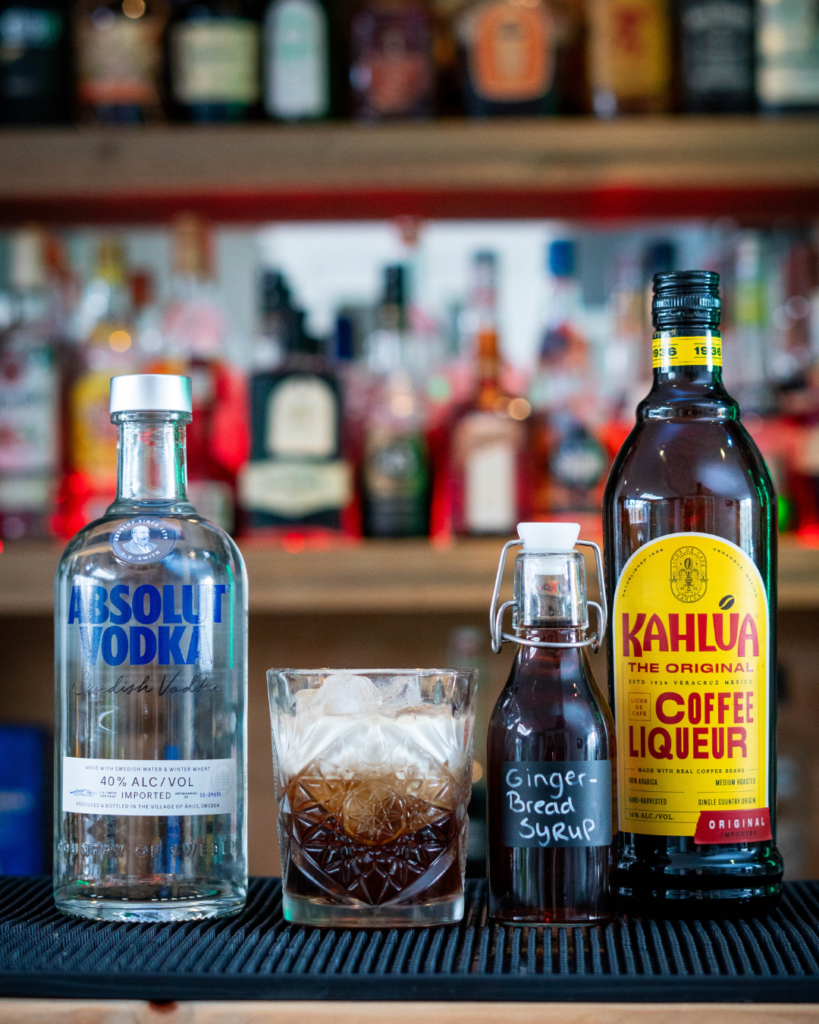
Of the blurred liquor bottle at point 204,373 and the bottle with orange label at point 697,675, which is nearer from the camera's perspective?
the bottle with orange label at point 697,675

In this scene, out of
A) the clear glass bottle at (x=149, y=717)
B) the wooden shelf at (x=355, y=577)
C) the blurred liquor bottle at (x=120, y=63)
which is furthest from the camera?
the blurred liquor bottle at (x=120, y=63)

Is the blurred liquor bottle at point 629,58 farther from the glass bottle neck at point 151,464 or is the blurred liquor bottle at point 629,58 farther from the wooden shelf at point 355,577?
the glass bottle neck at point 151,464

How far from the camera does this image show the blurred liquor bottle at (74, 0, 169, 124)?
1342 mm

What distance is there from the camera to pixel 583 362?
1.49 metres

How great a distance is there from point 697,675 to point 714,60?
0.96 metres

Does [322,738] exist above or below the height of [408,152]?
below

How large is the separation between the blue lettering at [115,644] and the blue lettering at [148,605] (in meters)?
0.01

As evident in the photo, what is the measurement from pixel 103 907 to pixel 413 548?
717mm

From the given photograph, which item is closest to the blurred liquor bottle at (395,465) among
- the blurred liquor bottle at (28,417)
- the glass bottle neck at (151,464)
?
the blurred liquor bottle at (28,417)

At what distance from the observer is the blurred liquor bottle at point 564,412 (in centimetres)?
132

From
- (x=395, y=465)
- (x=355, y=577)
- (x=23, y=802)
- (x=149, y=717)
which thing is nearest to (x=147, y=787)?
(x=149, y=717)

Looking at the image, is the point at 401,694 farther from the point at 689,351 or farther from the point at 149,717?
the point at 689,351

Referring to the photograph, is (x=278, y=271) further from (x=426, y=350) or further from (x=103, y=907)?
(x=103, y=907)

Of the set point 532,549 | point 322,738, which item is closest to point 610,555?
point 532,549
